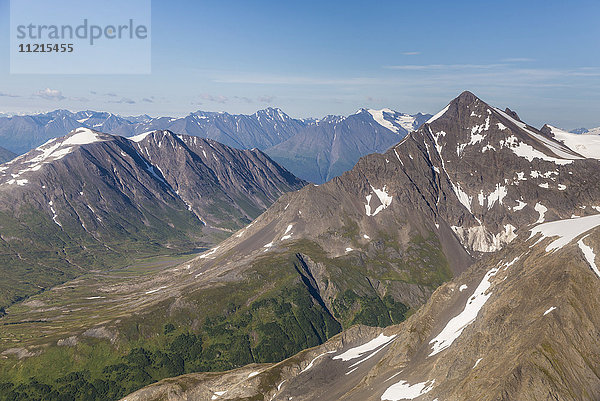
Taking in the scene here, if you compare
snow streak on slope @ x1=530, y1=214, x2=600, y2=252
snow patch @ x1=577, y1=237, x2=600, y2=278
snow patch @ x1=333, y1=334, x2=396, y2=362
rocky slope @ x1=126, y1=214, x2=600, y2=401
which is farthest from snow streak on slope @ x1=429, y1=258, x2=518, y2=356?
snow patch @ x1=333, y1=334, x2=396, y2=362

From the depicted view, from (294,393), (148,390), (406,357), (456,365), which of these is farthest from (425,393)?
(148,390)

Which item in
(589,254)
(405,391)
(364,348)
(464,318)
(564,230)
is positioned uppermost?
(564,230)

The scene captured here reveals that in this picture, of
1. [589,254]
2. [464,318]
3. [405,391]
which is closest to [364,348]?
[464,318]

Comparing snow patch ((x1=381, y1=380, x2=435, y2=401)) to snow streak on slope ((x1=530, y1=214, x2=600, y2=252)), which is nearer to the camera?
snow patch ((x1=381, y1=380, x2=435, y2=401))

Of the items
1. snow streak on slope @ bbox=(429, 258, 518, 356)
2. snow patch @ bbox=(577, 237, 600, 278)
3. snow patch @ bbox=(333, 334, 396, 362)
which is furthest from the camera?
snow patch @ bbox=(333, 334, 396, 362)

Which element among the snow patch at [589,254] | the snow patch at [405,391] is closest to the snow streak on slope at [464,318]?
the snow patch at [405,391]

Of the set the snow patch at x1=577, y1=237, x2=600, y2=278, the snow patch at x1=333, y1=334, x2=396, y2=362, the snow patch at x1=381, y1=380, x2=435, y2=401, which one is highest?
the snow patch at x1=577, y1=237, x2=600, y2=278

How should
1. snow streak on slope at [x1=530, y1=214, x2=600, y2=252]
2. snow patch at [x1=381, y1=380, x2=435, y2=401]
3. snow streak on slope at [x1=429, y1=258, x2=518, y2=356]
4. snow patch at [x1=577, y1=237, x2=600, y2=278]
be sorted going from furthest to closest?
snow streak on slope at [x1=530, y1=214, x2=600, y2=252] < snow streak on slope at [x1=429, y1=258, x2=518, y2=356] < snow patch at [x1=577, y1=237, x2=600, y2=278] < snow patch at [x1=381, y1=380, x2=435, y2=401]

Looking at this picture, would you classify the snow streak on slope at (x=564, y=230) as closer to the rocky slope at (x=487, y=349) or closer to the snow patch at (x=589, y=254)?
the rocky slope at (x=487, y=349)

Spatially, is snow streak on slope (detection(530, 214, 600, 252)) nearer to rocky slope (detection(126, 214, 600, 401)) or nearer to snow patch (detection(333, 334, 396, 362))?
rocky slope (detection(126, 214, 600, 401))

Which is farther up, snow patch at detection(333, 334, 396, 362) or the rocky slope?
the rocky slope

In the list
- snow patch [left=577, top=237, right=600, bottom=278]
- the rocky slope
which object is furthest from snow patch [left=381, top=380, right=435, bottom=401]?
snow patch [left=577, top=237, right=600, bottom=278]

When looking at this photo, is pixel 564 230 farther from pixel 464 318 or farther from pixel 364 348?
pixel 364 348
